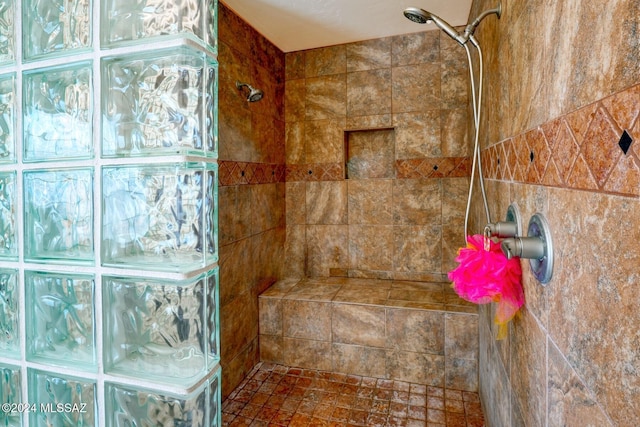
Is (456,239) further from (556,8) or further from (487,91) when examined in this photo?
(556,8)

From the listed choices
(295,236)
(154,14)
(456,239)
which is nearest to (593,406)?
(154,14)

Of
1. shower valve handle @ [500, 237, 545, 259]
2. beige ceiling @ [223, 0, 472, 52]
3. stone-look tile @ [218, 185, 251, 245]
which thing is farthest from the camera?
beige ceiling @ [223, 0, 472, 52]

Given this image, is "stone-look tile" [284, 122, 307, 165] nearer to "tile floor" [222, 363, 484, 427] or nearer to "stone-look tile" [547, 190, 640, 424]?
"tile floor" [222, 363, 484, 427]

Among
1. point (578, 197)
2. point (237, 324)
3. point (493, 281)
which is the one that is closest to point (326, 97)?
point (237, 324)

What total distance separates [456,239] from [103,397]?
8.09 ft

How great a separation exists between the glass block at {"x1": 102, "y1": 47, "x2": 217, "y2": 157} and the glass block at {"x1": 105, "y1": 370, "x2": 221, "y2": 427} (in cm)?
47

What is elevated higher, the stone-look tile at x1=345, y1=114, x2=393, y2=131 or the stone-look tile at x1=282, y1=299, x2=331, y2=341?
the stone-look tile at x1=345, y1=114, x2=393, y2=131

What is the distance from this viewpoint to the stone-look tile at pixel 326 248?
9.57 ft

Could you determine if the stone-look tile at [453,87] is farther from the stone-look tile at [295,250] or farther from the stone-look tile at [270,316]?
the stone-look tile at [270,316]

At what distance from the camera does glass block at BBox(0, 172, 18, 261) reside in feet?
2.45

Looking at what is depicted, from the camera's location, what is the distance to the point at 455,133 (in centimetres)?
260

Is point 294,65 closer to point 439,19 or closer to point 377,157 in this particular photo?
point 377,157

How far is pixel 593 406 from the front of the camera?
1.86ft

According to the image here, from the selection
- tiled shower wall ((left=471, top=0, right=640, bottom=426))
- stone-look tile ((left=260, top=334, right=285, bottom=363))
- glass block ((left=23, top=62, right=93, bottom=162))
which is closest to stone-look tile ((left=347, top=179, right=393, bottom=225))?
stone-look tile ((left=260, top=334, right=285, bottom=363))
